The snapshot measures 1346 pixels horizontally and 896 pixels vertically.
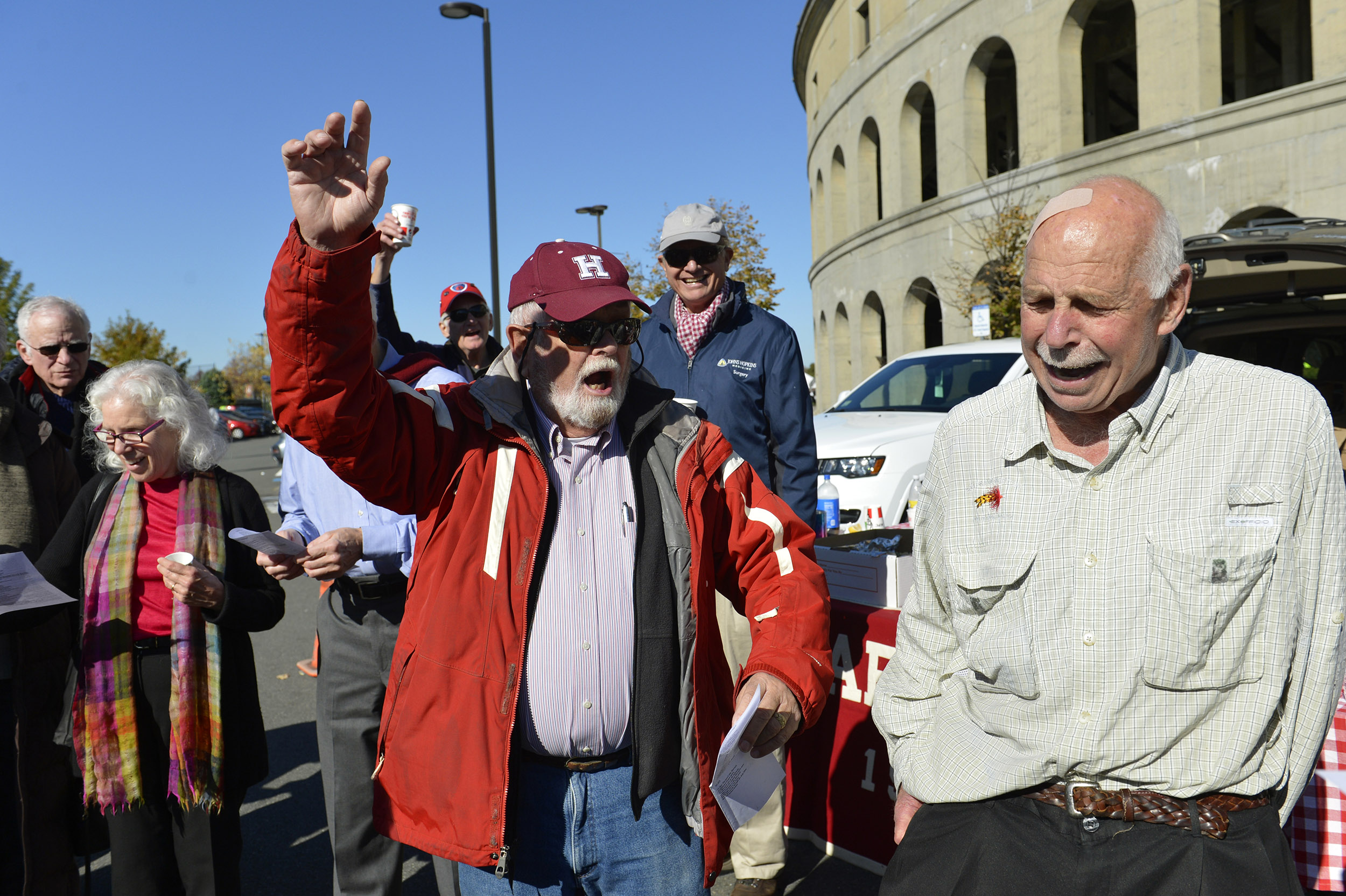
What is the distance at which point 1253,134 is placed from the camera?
16891mm

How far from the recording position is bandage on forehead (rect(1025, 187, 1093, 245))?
2.08 meters

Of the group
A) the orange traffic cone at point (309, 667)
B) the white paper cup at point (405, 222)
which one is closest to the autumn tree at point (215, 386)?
the orange traffic cone at point (309, 667)

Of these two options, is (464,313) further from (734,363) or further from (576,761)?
(576,761)

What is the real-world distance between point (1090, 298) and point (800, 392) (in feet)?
7.10

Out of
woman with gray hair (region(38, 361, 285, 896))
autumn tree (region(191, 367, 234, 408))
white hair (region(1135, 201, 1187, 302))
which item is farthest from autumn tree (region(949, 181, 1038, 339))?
autumn tree (region(191, 367, 234, 408))

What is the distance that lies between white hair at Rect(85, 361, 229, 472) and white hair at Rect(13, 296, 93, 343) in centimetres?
154

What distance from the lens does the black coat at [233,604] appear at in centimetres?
339

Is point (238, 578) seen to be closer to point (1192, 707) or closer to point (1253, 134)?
point (1192, 707)

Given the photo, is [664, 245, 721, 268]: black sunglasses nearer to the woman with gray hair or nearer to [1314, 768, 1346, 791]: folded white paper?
the woman with gray hair

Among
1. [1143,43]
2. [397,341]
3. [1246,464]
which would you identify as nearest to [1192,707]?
[1246,464]

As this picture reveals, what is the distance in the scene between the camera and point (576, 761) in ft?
7.30

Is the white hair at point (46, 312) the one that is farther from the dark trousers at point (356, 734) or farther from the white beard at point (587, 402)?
the white beard at point (587, 402)

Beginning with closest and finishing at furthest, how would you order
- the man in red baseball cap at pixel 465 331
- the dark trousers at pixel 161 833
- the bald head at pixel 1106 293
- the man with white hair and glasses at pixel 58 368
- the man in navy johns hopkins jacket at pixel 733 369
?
the bald head at pixel 1106 293, the dark trousers at pixel 161 833, the man in navy johns hopkins jacket at pixel 733 369, the man with white hair and glasses at pixel 58 368, the man in red baseball cap at pixel 465 331

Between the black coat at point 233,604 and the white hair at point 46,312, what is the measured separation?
66.7 inches
